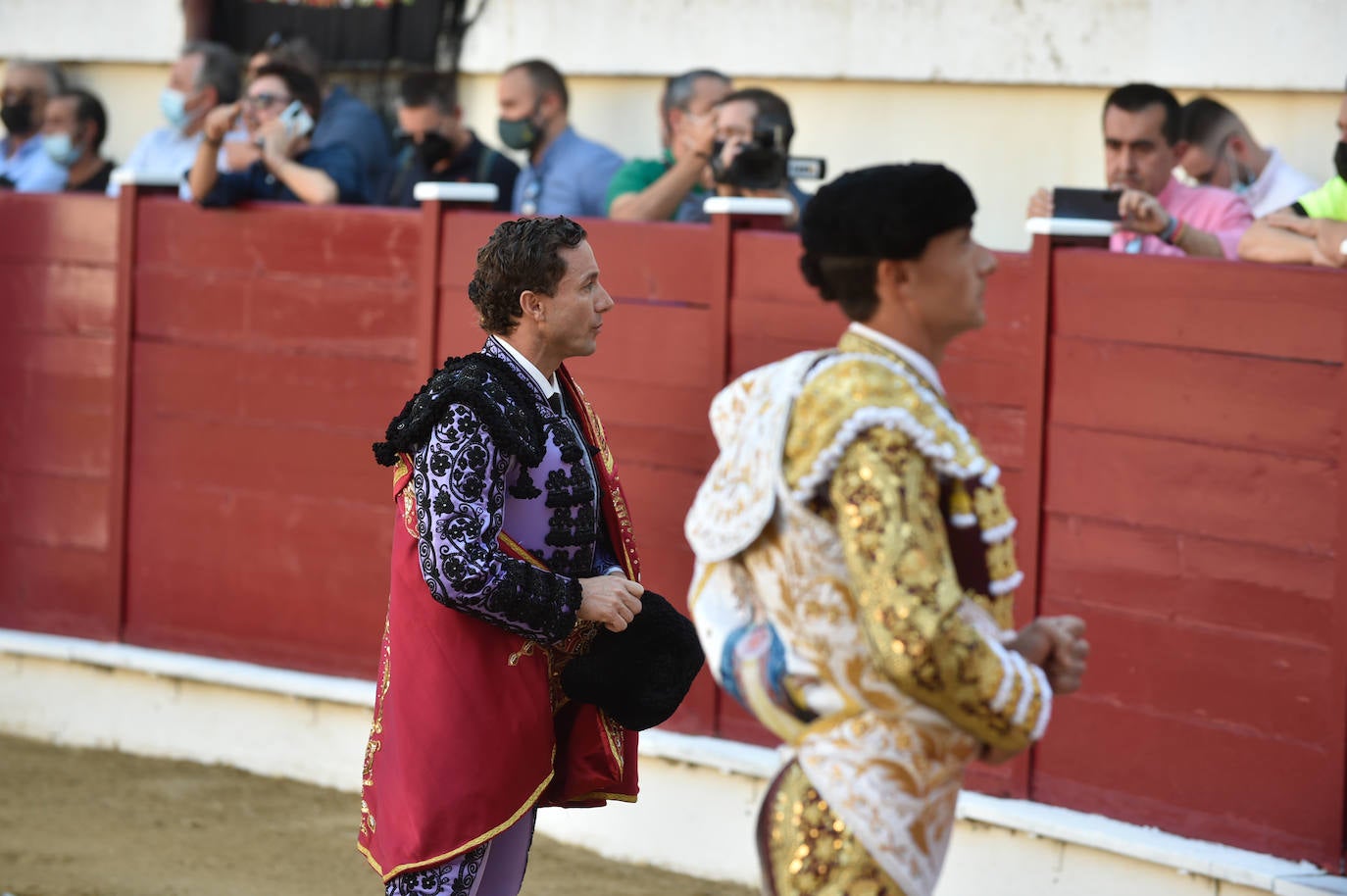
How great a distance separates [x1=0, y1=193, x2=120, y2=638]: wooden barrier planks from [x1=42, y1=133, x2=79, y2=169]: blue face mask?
3.39ft

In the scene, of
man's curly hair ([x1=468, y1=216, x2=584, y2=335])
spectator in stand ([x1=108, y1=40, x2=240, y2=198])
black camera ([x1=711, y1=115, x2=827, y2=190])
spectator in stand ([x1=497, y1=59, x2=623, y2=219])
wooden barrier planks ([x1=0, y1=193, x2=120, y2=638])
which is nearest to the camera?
man's curly hair ([x1=468, y1=216, x2=584, y2=335])

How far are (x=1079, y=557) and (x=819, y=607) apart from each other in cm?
269

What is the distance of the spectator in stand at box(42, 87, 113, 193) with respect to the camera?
835 centimetres

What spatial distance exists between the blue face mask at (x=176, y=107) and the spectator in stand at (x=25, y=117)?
0.90 m

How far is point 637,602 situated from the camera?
351 centimetres

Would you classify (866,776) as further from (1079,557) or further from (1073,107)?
(1073,107)

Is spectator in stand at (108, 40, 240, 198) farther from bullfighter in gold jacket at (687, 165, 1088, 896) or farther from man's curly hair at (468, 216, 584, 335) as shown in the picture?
bullfighter in gold jacket at (687, 165, 1088, 896)

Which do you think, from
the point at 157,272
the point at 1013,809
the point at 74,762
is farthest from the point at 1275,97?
the point at 74,762

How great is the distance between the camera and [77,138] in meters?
8.40

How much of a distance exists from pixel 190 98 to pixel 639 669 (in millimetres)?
4693

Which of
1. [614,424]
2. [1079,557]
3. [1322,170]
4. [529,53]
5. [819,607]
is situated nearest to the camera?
[819,607]

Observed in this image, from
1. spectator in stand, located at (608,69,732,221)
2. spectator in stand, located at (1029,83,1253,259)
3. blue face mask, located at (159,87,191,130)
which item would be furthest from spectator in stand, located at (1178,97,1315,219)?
blue face mask, located at (159,87,191,130)

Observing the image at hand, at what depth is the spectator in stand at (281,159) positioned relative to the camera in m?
6.77

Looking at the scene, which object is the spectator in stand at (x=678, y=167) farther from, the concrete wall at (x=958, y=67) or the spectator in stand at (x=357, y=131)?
the spectator in stand at (x=357, y=131)
